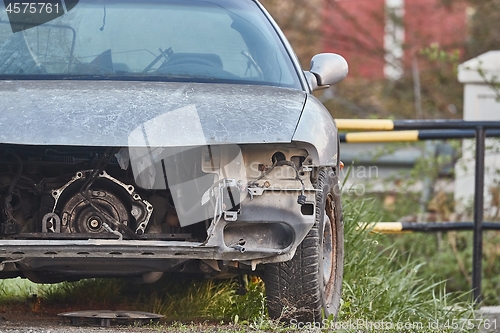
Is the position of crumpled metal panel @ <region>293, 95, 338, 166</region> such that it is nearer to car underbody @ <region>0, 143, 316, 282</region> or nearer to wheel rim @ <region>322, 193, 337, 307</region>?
car underbody @ <region>0, 143, 316, 282</region>

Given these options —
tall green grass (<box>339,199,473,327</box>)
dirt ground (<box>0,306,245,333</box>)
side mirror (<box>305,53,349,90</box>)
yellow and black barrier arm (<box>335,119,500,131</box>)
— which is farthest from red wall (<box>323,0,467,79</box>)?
dirt ground (<box>0,306,245,333</box>)

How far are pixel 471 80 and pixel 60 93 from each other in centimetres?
572

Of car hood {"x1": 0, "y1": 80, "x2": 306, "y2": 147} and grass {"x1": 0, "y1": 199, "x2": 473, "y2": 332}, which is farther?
grass {"x1": 0, "y1": 199, "x2": 473, "y2": 332}

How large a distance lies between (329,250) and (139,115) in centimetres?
144

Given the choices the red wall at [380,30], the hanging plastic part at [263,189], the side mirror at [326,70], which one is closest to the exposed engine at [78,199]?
the hanging plastic part at [263,189]

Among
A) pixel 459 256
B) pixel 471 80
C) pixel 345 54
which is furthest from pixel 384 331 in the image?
pixel 345 54

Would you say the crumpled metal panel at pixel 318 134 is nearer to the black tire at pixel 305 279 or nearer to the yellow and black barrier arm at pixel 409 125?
the black tire at pixel 305 279

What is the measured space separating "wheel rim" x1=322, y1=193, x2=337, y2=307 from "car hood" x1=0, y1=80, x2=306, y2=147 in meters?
0.62

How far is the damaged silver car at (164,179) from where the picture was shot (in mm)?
4234

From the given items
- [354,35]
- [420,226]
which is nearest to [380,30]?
[354,35]

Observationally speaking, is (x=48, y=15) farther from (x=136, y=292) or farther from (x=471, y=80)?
(x=471, y=80)

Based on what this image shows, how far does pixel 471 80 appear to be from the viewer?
9.56m

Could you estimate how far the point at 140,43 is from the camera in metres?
5.39

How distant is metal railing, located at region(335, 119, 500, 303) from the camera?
7234 millimetres
